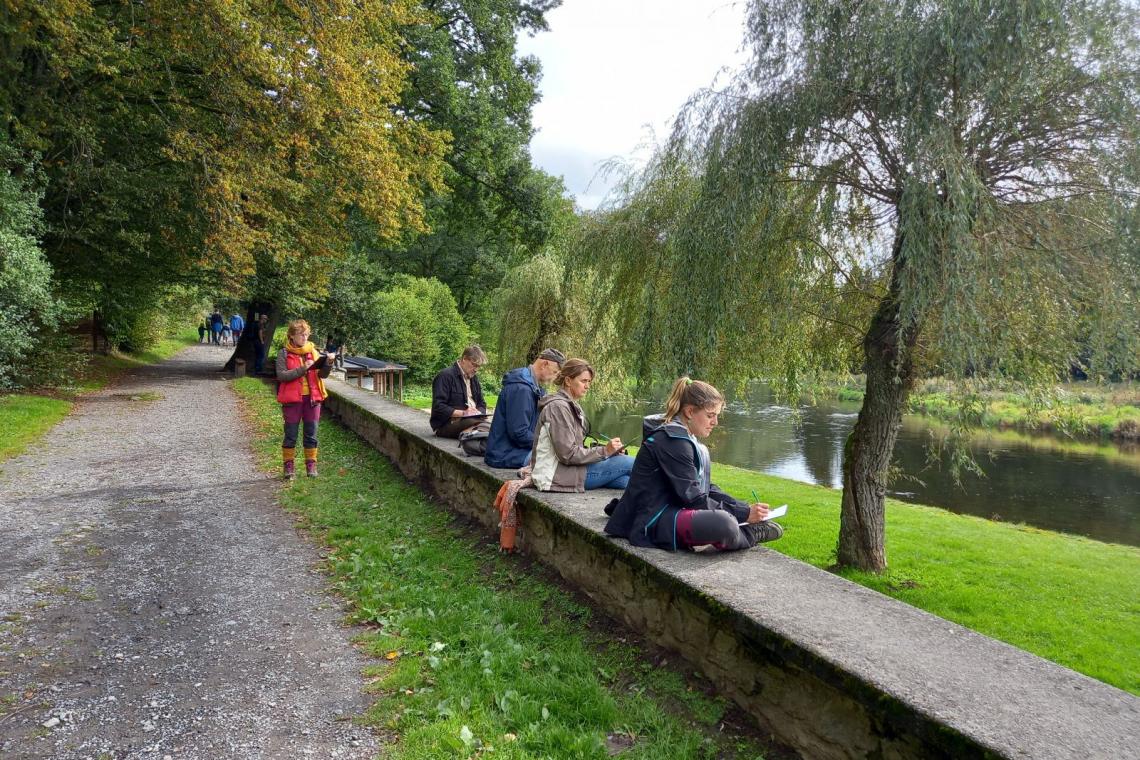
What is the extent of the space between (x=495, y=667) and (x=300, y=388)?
200 inches

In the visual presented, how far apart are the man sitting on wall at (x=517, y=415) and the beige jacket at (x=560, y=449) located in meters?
0.70

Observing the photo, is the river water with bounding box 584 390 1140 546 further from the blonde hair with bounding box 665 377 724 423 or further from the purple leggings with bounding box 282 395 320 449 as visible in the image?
the blonde hair with bounding box 665 377 724 423

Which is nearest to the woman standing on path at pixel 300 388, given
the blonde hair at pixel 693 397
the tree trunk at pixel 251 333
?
the blonde hair at pixel 693 397

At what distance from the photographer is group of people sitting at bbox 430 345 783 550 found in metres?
3.44

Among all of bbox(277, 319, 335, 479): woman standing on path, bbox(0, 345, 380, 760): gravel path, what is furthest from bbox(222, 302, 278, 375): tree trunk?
bbox(277, 319, 335, 479): woman standing on path

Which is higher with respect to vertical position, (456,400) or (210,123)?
(210,123)

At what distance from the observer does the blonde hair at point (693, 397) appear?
11.5 ft

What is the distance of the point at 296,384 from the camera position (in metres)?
7.54

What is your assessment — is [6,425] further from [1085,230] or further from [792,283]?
[1085,230]

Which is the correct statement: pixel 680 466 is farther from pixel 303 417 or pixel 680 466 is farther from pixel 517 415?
pixel 303 417

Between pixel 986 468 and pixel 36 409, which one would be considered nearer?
pixel 36 409

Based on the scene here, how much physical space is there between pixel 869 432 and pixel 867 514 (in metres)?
0.86

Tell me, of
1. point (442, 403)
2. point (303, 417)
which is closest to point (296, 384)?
point (303, 417)

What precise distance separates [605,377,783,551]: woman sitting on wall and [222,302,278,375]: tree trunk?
68.5 feet
